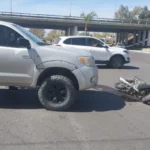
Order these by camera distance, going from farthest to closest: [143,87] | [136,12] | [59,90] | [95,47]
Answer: [136,12], [95,47], [143,87], [59,90]

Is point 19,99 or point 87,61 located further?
point 19,99

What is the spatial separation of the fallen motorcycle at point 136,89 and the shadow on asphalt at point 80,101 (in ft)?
1.11

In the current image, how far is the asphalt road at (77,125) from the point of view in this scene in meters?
4.95

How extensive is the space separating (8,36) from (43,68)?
1059mm

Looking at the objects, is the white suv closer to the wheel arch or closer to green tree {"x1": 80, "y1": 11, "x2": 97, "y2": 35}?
the wheel arch

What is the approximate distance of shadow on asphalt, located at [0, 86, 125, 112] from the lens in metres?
7.32

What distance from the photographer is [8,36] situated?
7039mm

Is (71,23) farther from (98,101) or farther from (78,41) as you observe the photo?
(98,101)

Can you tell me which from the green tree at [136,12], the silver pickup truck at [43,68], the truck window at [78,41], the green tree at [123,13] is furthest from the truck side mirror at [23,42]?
the green tree at [123,13]

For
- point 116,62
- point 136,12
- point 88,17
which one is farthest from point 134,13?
point 116,62

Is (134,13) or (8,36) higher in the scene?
(134,13)

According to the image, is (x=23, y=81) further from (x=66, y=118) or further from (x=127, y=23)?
(x=127, y=23)

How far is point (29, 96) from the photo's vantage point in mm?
8375

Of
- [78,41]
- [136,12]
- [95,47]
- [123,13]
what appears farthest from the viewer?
[123,13]
